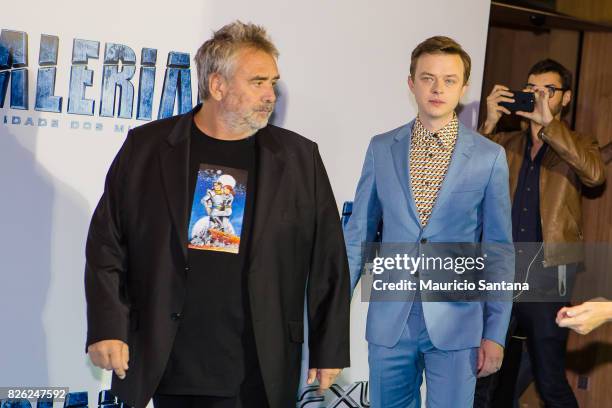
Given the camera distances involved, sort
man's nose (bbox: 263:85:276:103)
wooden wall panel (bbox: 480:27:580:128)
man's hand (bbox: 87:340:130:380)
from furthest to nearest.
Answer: wooden wall panel (bbox: 480:27:580:128) → man's nose (bbox: 263:85:276:103) → man's hand (bbox: 87:340:130:380)

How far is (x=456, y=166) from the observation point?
361cm

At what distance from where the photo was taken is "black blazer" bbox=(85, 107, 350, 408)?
3.00 m

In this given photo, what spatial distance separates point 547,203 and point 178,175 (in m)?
2.35

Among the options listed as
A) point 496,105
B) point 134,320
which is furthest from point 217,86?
point 496,105

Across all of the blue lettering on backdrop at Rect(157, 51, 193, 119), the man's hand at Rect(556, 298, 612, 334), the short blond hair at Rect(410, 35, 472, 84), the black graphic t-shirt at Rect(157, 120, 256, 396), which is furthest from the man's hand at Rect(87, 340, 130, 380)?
the short blond hair at Rect(410, 35, 472, 84)

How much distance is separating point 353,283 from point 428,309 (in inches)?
12.9


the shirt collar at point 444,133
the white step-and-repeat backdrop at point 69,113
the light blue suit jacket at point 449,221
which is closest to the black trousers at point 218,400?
the light blue suit jacket at point 449,221

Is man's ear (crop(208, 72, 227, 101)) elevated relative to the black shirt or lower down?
elevated

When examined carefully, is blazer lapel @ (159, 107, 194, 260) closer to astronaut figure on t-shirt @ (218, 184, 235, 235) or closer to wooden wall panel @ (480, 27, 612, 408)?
astronaut figure on t-shirt @ (218, 184, 235, 235)

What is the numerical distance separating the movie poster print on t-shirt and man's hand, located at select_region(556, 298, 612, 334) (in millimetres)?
1092

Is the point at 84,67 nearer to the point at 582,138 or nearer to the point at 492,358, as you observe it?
the point at 492,358

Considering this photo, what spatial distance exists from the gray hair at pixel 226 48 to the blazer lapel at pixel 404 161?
73 centimetres

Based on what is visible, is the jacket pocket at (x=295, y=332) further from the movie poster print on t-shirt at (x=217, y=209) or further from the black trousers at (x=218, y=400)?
the movie poster print on t-shirt at (x=217, y=209)

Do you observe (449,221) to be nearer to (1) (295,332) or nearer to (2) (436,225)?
(2) (436,225)
